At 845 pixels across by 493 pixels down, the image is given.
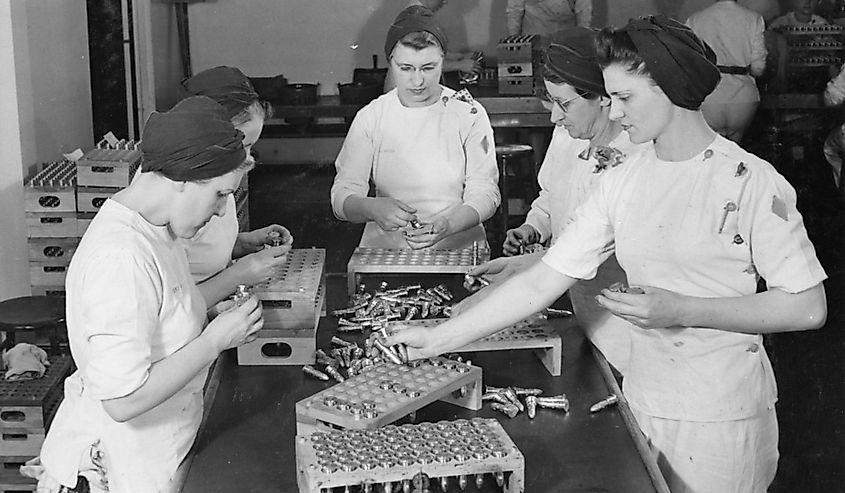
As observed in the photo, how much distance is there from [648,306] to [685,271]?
0.70ft

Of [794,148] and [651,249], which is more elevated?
[651,249]

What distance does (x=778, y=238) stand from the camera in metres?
2.34

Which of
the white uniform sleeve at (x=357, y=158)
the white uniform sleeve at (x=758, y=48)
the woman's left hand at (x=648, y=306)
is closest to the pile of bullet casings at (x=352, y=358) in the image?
the woman's left hand at (x=648, y=306)

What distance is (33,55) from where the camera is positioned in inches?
193

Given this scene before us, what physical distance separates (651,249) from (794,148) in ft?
14.9

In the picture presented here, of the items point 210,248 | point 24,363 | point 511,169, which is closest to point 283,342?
point 210,248

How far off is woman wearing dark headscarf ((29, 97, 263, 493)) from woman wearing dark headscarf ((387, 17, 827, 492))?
0.54 meters

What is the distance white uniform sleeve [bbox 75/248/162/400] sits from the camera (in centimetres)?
202

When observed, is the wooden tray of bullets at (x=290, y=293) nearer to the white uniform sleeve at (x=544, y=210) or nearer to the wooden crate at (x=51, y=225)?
the white uniform sleeve at (x=544, y=210)

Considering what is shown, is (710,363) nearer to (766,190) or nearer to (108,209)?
(766,190)

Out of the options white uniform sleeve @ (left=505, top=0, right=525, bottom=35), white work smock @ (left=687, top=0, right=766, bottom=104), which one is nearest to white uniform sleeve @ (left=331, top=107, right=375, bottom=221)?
white work smock @ (left=687, top=0, right=766, bottom=104)

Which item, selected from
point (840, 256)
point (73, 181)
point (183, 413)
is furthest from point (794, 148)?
point (183, 413)

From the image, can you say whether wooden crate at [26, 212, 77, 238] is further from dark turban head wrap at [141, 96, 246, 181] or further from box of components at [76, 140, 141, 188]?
dark turban head wrap at [141, 96, 246, 181]

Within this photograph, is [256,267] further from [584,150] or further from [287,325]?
[584,150]
